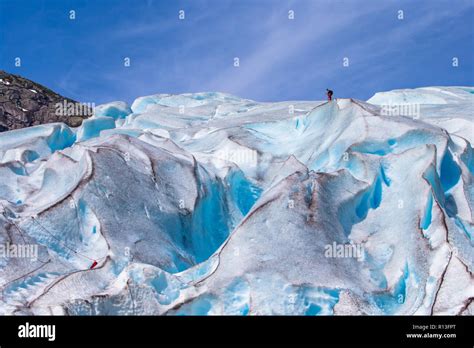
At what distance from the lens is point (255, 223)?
12586 millimetres

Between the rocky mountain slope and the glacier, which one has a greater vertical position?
the rocky mountain slope

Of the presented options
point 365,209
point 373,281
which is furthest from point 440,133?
point 373,281

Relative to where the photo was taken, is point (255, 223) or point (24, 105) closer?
point (255, 223)

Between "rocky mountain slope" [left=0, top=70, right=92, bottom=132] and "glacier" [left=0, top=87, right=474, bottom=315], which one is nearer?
"glacier" [left=0, top=87, right=474, bottom=315]

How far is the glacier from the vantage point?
36.6ft

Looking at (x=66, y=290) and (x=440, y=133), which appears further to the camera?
(x=440, y=133)

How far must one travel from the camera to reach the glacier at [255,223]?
36.6 feet

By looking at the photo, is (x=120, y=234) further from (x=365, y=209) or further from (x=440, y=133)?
(x=440, y=133)

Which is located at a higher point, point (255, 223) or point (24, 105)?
point (24, 105)

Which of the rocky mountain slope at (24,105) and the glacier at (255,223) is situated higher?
the rocky mountain slope at (24,105)

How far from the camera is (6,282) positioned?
11.9 metres

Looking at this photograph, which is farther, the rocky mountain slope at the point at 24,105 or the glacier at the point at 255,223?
the rocky mountain slope at the point at 24,105

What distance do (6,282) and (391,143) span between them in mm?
9863

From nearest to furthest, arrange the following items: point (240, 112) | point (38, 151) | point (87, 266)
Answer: point (87, 266) < point (38, 151) < point (240, 112)
